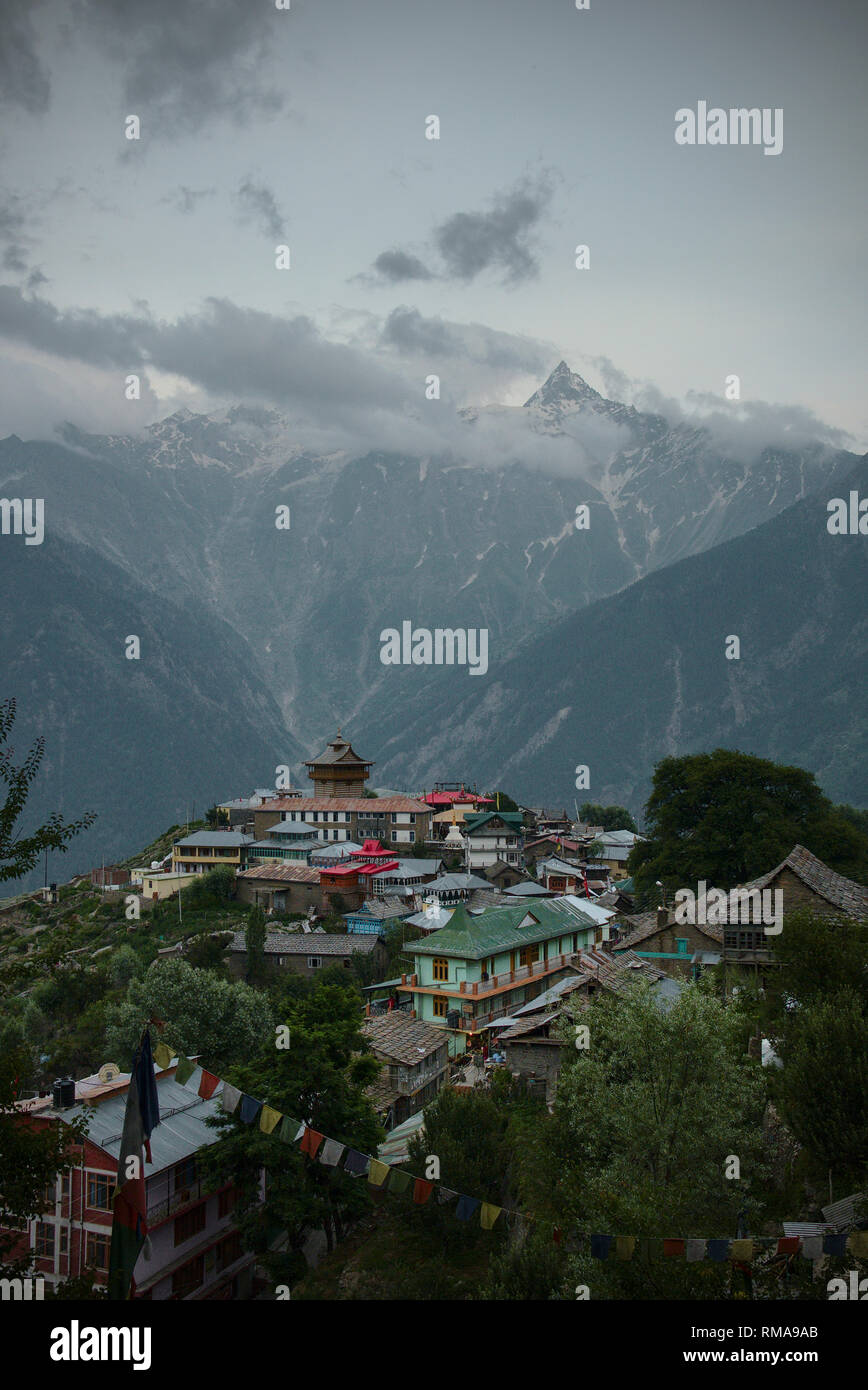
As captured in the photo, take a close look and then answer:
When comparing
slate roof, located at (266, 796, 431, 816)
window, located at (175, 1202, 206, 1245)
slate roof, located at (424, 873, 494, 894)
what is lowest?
window, located at (175, 1202, 206, 1245)

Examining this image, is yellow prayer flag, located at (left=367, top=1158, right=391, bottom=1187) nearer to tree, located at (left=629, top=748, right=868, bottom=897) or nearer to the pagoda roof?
tree, located at (left=629, top=748, right=868, bottom=897)

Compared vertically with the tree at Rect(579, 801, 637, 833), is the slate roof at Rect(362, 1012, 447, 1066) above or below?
below

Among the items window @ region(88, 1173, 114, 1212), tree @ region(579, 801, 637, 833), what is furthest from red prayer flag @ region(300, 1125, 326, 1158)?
tree @ region(579, 801, 637, 833)

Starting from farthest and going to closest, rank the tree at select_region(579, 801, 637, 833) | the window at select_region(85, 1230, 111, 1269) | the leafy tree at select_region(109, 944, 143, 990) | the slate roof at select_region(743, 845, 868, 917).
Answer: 1. the tree at select_region(579, 801, 637, 833)
2. the leafy tree at select_region(109, 944, 143, 990)
3. the slate roof at select_region(743, 845, 868, 917)
4. the window at select_region(85, 1230, 111, 1269)

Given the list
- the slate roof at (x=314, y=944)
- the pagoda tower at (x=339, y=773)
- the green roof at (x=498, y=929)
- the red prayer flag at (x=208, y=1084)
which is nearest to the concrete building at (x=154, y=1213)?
the red prayer flag at (x=208, y=1084)

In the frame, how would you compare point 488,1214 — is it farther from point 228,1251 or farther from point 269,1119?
point 228,1251
